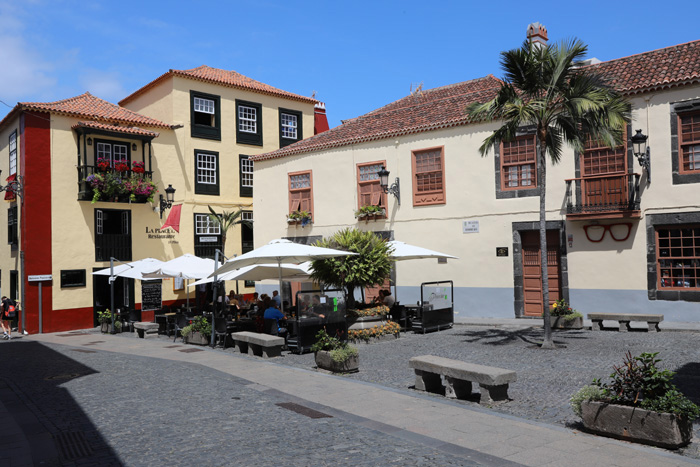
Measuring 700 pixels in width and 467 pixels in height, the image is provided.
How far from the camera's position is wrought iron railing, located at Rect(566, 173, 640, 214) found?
53.9 ft

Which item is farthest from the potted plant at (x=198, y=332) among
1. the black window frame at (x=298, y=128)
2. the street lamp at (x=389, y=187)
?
the black window frame at (x=298, y=128)

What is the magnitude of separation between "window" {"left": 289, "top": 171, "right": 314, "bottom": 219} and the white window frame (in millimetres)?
5727

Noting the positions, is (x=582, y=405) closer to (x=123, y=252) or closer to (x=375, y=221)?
(x=375, y=221)

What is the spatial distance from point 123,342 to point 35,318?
7007 millimetres

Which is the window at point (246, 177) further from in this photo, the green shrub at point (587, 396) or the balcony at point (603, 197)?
the green shrub at point (587, 396)

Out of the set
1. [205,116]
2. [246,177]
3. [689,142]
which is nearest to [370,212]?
[246,177]

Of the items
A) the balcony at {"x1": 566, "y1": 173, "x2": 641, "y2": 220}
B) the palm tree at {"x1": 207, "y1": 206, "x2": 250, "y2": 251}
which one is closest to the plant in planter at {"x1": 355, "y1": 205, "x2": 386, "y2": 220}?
the palm tree at {"x1": 207, "y1": 206, "x2": 250, "y2": 251}

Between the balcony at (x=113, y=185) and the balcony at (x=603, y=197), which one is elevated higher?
the balcony at (x=113, y=185)

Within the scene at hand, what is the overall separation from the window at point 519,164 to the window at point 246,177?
14220 mm

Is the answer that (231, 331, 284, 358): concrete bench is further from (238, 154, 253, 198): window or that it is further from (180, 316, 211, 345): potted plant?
(238, 154, 253, 198): window

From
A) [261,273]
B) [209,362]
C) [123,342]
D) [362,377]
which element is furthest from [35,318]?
[362,377]

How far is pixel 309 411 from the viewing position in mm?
7949

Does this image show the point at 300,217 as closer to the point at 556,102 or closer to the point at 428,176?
the point at 428,176

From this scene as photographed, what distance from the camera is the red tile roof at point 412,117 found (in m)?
21.2
